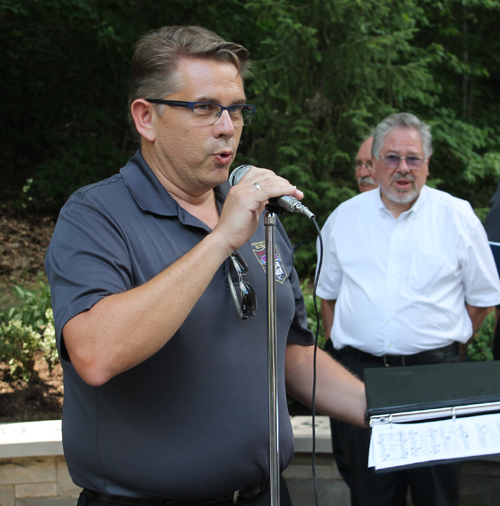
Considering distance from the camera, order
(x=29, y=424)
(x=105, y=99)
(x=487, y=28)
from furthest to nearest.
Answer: (x=105, y=99) → (x=487, y=28) → (x=29, y=424)

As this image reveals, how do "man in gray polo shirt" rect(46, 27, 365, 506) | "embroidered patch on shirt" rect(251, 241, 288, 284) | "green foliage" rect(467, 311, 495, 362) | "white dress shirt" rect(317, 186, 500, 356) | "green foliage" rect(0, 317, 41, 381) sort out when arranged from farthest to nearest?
"green foliage" rect(0, 317, 41, 381) < "green foliage" rect(467, 311, 495, 362) < "white dress shirt" rect(317, 186, 500, 356) < "embroidered patch on shirt" rect(251, 241, 288, 284) < "man in gray polo shirt" rect(46, 27, 365, 506)

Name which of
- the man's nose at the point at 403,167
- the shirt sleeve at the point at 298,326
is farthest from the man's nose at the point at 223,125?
the man's nose at the point at 403,167

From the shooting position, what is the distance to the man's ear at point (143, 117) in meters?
1.70

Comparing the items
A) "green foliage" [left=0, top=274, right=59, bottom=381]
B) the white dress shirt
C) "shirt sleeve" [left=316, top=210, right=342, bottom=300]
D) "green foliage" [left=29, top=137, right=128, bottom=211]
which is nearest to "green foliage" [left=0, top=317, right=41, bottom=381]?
"green foliage" [left=0, top=274, right=59, bottom=381]

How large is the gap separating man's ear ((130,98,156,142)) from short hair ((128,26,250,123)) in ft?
0.08

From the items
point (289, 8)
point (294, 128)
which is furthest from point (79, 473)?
point (289, 8)

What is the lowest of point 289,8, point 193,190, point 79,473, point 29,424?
point 29,424

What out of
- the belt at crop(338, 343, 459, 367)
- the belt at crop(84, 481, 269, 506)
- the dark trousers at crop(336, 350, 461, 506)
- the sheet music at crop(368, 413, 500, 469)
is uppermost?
the sheet music at crop(368, 413, 500, 469)

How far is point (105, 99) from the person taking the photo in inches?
435

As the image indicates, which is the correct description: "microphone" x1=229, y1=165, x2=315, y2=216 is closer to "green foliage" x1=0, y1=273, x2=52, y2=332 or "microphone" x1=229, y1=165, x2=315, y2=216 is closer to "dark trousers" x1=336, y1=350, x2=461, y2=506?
"dark trousers" x1=336, y1=350, x2=461, y2=506

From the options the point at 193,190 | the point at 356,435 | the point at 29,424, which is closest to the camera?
the point at 193,190

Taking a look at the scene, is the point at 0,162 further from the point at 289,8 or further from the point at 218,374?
the point at 218,374

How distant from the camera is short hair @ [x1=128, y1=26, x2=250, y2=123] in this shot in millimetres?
1658

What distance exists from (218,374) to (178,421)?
0.51ft
